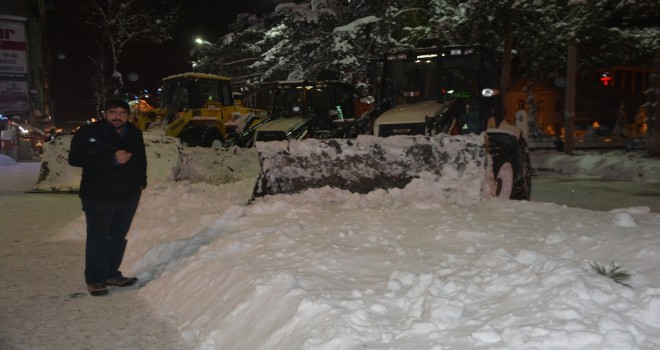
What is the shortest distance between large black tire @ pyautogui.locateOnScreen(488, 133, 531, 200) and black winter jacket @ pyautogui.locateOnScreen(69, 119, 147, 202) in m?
5.05

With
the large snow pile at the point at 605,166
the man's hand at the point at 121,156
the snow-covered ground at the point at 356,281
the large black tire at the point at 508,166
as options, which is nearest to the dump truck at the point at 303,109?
the large black tire at the point at 508,166

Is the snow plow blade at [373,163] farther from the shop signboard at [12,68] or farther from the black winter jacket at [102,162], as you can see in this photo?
the shop signboard at [12,68]

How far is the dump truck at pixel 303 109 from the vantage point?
483 inches

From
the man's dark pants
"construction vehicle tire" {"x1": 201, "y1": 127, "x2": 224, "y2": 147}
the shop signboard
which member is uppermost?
the shop signboard

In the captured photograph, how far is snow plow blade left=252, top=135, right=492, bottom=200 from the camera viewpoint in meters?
7.03

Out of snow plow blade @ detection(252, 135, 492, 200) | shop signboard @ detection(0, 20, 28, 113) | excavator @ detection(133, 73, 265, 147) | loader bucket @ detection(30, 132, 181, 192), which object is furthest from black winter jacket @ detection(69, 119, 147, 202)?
shop signboard @ detection(0, 20, 28, 113)

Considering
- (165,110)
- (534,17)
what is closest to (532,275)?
(165,110)

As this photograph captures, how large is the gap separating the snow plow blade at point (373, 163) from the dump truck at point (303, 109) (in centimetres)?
389

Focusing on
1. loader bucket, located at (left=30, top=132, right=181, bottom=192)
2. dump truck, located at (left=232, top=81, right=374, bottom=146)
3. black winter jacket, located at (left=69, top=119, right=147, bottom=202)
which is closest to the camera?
black winter jacket, located at (left=69, top=119, right=147, bottom=202)

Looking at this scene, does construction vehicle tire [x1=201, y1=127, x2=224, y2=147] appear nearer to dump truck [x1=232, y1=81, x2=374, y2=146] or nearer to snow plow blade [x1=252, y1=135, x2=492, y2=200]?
dump truck [x1=232, y1=81, x2=374, y2=146]

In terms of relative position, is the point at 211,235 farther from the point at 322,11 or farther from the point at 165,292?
the point at 322,11

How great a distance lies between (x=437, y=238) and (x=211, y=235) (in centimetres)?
247

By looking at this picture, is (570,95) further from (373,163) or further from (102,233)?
(102,233)

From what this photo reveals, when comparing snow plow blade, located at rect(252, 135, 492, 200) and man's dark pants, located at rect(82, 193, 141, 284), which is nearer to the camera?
man's dark pants, located at rect(82, 193, 141, 284)
